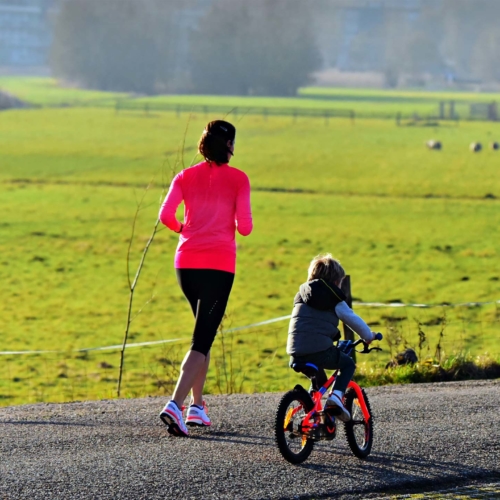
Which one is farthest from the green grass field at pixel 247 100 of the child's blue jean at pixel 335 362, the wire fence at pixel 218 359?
the child's blue jean at pixel 335 362

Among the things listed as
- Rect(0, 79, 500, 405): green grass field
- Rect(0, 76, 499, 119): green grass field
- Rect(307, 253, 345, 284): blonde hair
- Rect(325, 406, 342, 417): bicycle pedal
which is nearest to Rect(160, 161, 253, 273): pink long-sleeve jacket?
Rect(307, 253, 345, 284): blonde hair

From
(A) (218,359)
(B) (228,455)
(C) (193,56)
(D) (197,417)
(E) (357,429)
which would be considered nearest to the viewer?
(B) (228,455)

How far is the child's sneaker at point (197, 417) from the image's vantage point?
641 centimetres

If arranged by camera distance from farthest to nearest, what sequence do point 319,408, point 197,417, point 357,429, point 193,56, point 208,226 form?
point 193,56, point 197,417, point 208,226, point 357,429, point 319,408

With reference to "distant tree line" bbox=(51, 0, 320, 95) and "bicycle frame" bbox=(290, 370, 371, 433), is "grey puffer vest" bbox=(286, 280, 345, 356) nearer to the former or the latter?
"bicycle frame" bbox=(290, 370, 371, 433)

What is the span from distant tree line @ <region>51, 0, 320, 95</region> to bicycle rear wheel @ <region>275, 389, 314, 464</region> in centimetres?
17223

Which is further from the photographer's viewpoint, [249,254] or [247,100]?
[247,100]

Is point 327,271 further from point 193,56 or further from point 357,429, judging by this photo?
point 193,56

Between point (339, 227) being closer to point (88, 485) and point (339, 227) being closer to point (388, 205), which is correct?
point (388, 205)

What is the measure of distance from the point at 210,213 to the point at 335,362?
1.11 meters

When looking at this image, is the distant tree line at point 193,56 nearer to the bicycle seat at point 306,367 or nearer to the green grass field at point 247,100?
the green grass field at point 247,100

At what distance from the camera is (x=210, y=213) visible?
20.2 ft

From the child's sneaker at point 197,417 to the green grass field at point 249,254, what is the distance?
235 centimetres

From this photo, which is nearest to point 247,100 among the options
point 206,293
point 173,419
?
point 206,293
